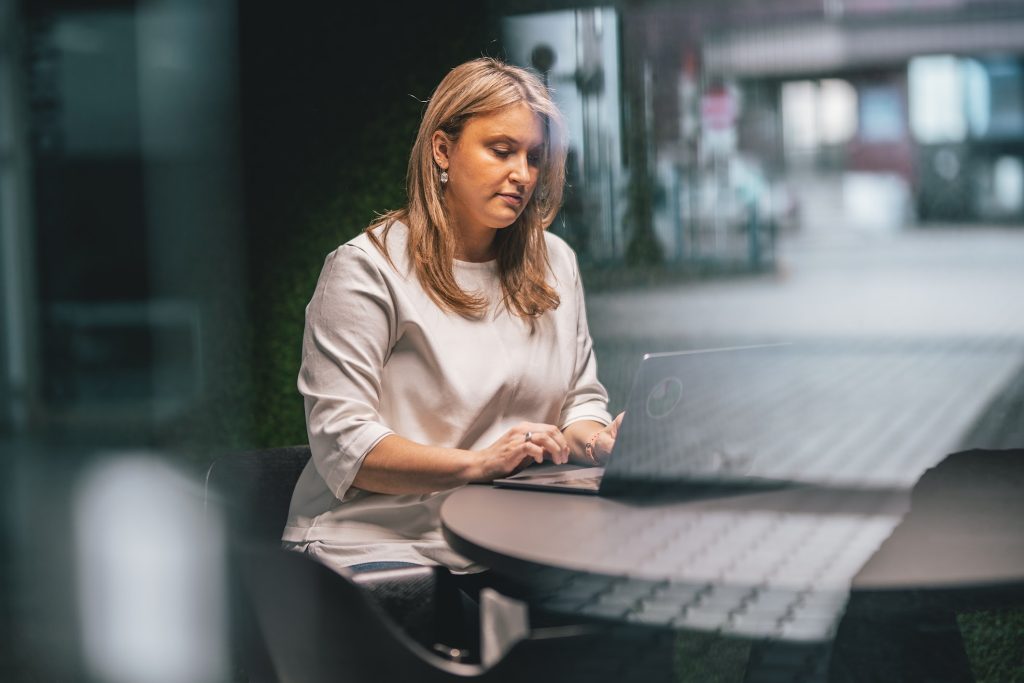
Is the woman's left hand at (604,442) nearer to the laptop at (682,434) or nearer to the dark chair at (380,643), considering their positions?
the laptop at (682,434)

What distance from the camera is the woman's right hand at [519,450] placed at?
1606mm

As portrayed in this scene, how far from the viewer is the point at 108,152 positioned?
27.9 feet

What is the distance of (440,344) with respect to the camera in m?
1.73

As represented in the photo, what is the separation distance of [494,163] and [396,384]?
0.36m

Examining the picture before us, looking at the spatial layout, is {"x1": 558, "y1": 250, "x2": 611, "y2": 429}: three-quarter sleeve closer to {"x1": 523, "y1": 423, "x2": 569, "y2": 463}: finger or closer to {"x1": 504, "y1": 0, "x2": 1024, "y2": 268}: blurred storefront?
{"x1": 523, "y1": 423, "x2": 569, "y2": 463}: finger

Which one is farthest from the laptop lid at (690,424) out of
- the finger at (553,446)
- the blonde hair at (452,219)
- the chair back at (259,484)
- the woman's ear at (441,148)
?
the chair back at (259,484)

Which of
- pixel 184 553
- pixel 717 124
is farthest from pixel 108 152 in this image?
pixel 717 124

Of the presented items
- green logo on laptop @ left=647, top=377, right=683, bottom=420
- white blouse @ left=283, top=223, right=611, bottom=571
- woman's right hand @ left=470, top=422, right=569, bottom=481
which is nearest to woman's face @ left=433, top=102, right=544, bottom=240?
white blouse @ left=283, top=223, right=611, bottom=571

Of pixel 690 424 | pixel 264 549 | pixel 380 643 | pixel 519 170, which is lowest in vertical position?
pixel 380 643

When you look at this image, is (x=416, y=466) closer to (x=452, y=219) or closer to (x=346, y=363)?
(x=346, y=363)

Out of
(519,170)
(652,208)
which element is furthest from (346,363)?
(652,208)

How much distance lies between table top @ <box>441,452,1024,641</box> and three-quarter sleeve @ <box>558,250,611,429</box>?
288mm

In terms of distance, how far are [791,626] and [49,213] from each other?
7.99 m

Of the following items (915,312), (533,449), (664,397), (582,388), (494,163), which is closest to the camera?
(664,397)
